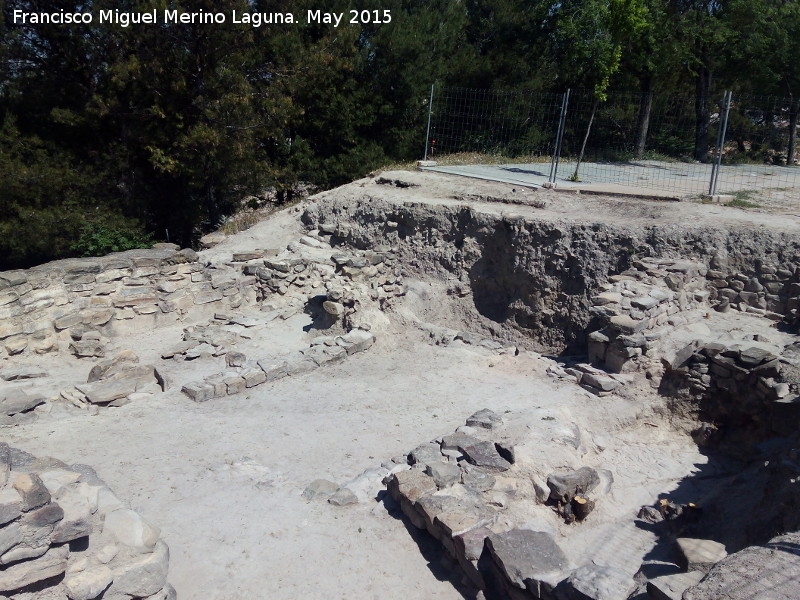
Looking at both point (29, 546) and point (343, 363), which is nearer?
point (29, 546)

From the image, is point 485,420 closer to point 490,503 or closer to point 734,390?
point 490,503

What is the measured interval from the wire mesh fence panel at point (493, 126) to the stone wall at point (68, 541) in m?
13.7

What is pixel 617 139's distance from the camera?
1617 cm

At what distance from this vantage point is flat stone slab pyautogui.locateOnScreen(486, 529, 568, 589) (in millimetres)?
4281

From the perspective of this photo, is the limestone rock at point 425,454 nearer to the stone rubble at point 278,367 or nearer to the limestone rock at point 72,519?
the stone rubble at point 278,367

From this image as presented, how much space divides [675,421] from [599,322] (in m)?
1.53

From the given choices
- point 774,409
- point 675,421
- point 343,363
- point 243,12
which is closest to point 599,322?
point 675,421

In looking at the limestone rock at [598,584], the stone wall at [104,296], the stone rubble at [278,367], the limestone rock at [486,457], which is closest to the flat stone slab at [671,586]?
the limestone rock at [598,584]

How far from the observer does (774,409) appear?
6648 mm

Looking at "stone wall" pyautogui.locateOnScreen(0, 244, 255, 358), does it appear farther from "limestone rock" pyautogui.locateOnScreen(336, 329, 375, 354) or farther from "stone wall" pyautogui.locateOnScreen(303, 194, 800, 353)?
"stone wall" pyautogui.locateOnScreen(303, 194, 800, 353)

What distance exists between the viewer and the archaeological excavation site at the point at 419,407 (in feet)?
A: 14.5

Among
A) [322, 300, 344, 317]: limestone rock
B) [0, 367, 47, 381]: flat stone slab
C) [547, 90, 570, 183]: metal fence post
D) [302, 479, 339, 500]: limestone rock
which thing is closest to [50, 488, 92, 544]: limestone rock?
[302, 479, 339, 500]: limestone rock

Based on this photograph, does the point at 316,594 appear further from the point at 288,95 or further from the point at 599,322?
the point at 288,95

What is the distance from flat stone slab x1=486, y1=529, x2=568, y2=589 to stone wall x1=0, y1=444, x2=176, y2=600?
2.20m
